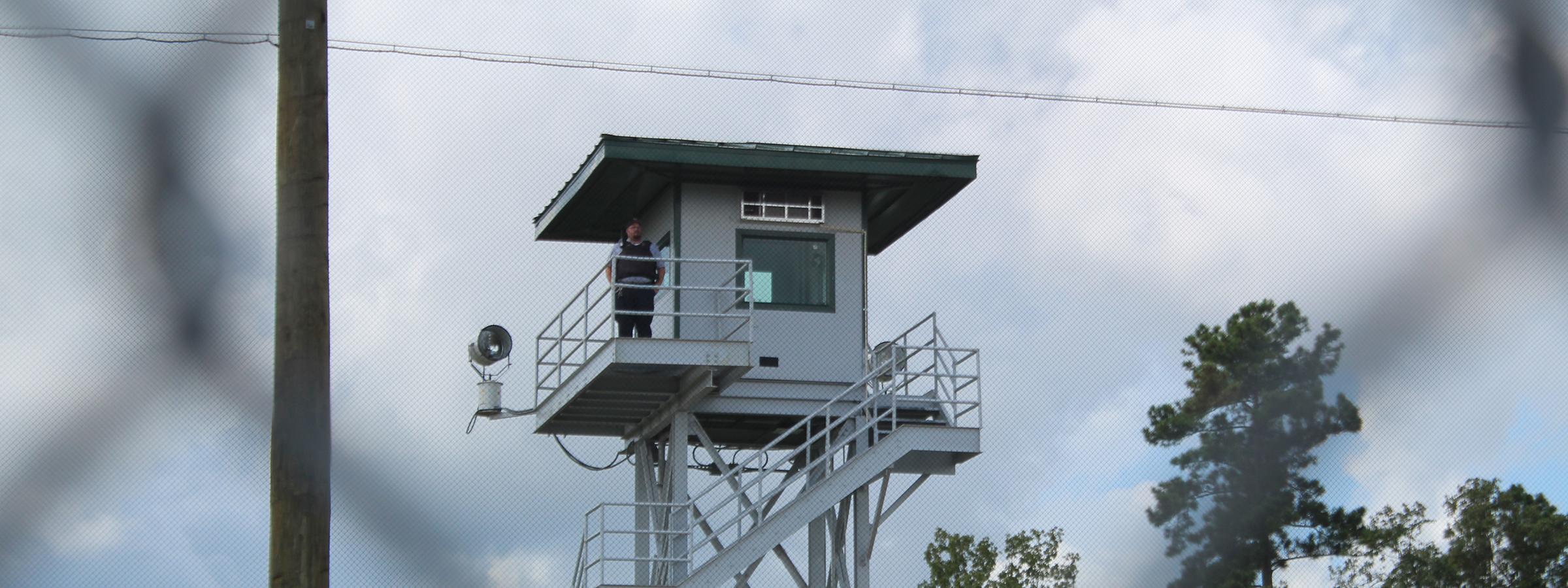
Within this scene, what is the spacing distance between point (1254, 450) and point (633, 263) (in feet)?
69.2

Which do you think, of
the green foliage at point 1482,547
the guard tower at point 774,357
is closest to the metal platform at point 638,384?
the guard tower at point 774,357

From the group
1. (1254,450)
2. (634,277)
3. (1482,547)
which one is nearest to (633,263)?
(634,277)

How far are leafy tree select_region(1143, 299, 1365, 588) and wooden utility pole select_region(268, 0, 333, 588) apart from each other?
10.8ft

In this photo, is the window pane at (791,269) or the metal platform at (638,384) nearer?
the metal platform at (638,384)

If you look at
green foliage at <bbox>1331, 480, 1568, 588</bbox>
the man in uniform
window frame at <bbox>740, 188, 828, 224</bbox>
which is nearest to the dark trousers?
the man in uniform

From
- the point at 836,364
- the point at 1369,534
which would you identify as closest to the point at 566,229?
the point at 836,364

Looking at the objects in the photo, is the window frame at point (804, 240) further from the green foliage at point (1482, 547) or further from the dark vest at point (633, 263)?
the green foliage at point (1482, 547)

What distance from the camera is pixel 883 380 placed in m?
26.0

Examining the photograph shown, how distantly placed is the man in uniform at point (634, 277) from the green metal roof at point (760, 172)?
173 centimetres

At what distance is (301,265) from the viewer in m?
5.73

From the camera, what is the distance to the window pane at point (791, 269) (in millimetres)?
25484

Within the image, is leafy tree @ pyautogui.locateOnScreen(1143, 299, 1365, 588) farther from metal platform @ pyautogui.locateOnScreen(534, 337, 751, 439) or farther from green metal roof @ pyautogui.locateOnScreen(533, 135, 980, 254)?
green metal roof @ pyautogui.locateOnScreen(533, 135, 980, 254)

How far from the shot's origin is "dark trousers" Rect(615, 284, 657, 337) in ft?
76.8

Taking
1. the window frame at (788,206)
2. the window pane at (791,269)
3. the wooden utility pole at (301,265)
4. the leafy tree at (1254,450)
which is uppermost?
the window frame at (788,206)
